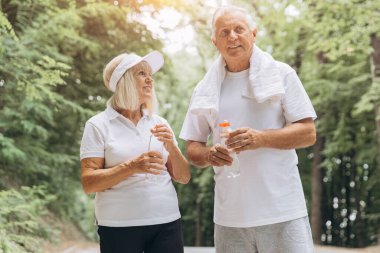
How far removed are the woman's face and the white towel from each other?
0.31 metres

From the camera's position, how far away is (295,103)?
2.51m

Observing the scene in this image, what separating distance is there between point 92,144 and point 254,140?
0.94m

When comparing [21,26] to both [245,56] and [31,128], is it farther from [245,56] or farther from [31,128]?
[245,56]

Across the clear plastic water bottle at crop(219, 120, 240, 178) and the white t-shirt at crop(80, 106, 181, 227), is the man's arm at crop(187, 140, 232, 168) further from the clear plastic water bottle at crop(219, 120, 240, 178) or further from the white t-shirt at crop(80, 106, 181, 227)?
the white t-shirt at crop(80, 106, 181, 227)

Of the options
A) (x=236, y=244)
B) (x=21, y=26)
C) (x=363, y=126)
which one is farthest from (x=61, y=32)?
(x=363, y=126)

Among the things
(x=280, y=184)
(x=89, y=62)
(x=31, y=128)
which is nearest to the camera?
(x=280, y=184)

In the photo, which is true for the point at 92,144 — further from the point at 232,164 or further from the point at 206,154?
the point at 232,164

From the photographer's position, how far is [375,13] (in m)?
8.90

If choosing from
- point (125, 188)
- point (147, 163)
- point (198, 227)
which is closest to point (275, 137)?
point (147, 163)

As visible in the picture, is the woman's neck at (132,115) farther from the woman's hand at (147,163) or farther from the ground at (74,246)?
the ground at (74,246)

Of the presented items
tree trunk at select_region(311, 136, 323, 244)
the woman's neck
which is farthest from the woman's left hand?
tree trunk at select_region(311, 136, 323, 244)

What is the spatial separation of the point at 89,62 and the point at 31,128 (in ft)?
7.93

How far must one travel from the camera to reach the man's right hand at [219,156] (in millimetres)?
2451

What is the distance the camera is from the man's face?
8.51ft
